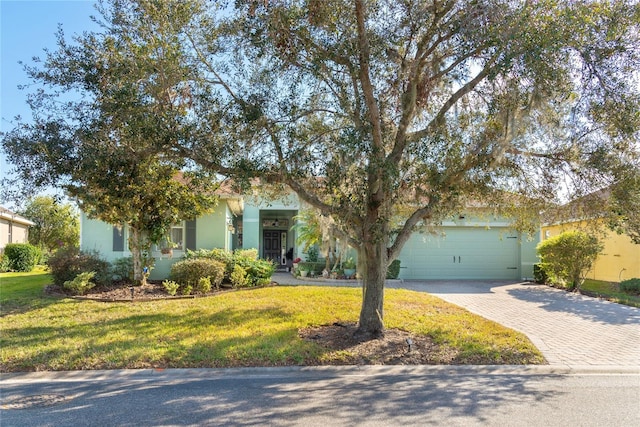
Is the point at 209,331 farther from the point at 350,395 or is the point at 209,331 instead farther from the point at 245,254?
the point at 245,254

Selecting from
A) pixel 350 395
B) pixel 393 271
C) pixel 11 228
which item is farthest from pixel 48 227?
pixel 350 395

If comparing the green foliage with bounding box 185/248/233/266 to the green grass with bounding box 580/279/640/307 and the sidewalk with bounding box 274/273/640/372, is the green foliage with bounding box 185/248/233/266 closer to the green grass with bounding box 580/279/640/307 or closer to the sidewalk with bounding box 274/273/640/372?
the sidewalk with bounding box 274/273/640/372

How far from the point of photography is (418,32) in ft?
26.0

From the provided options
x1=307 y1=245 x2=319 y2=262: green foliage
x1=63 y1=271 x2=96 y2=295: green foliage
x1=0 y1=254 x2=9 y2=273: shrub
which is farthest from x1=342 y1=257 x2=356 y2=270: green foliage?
x1=0 y1=254 x2=9 y2=273: shrub

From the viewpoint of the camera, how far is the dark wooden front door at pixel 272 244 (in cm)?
2375

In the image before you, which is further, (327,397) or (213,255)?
(213,255)

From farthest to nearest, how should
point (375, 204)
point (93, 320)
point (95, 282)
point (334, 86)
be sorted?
point (95, 282) → point (93, 320) → point (334, 86) → point (375, 204)

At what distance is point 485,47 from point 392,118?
2206mm

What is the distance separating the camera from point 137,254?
13.6 meters

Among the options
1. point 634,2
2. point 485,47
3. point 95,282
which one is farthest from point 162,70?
point 95,282

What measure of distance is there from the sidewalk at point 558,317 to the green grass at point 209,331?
1.92ft

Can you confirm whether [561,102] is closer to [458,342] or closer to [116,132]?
[458,342]

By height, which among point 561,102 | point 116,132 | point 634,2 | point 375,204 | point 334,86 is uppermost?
point 634,2

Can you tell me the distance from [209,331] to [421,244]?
40.4 ft
